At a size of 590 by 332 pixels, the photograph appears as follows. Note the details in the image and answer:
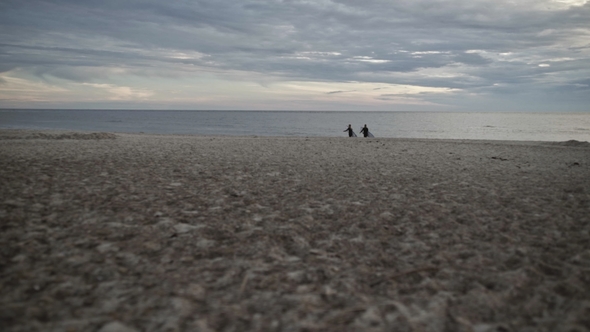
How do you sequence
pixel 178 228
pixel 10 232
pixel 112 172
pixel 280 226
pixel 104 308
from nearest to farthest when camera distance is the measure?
pixel 104 308 → pixel 10 232 → pixel 178 228 → pixel 280 226 → pixel 112 172

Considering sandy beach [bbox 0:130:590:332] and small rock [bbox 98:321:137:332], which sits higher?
sandy beach [bbox 0:130:590:332]

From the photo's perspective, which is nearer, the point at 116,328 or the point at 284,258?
the point at 116,328

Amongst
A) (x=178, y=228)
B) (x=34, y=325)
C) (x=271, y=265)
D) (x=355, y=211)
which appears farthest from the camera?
(x=355, y=211)

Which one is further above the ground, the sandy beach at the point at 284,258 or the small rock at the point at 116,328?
the sandy beach at the point at 284,258

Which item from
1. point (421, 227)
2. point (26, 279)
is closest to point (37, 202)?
point (26, 279)

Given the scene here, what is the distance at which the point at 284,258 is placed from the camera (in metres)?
3.25

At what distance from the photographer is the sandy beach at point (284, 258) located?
2.25 meters

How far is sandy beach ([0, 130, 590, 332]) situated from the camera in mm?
2248

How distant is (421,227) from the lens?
4309 mm

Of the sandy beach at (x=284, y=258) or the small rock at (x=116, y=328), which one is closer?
the small rock at (x=116, y=328)

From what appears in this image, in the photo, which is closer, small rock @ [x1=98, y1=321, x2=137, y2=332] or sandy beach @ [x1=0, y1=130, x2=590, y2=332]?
small rock @ [x1=98, y1=321, x2=137, y2=332]

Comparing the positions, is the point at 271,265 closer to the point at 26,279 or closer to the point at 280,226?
the point at 280,226

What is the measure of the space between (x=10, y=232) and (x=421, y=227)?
4685 millimetres

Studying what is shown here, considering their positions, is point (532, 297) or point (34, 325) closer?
point (34, 325)
